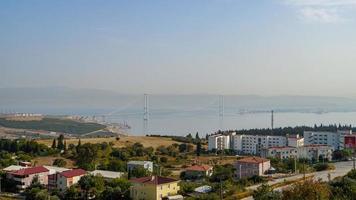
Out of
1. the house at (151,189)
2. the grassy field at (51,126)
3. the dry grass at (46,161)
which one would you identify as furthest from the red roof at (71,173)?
the grassy field at (51,126)

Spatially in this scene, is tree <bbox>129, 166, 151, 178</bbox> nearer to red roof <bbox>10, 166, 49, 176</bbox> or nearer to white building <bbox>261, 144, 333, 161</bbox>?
red roof <bbox>10, 166, 49, 176</bbox>

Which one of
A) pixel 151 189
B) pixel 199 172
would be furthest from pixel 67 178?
pixel 199 172

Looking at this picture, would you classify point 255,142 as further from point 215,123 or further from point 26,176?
point 215,123

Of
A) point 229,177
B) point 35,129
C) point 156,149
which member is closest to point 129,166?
point 229,177

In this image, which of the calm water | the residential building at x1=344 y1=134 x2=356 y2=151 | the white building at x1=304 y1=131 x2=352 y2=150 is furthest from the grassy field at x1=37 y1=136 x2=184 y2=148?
the calm water

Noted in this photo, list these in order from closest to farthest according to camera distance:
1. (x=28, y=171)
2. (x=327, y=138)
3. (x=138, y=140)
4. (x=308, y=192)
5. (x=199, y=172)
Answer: (x=308, y=192) < (x=28, y=171) < (x=199, y=172) < (x=327, y=138) < (x=138, y=140)

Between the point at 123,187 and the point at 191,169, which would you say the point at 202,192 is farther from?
the point at 191,169
